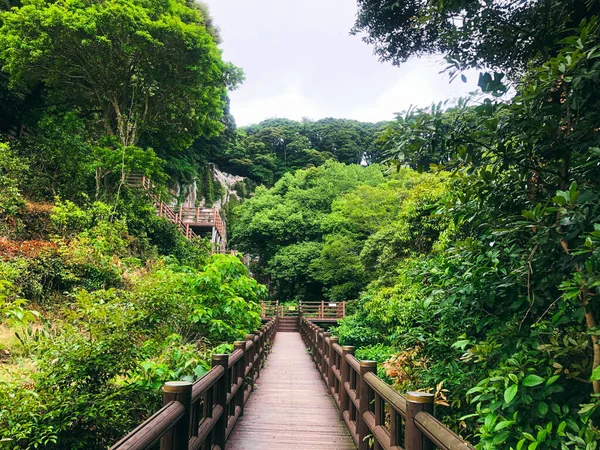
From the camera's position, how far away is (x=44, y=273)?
315 inches

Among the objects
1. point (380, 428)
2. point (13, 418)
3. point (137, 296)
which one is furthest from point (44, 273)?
point (380, 428)

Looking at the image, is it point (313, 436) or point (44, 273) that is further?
→ point (44, 273)

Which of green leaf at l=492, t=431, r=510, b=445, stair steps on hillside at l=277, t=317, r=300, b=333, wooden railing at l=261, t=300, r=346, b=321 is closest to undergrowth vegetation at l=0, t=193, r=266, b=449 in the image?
green leaf at l=492, t=431, r=510, b=445

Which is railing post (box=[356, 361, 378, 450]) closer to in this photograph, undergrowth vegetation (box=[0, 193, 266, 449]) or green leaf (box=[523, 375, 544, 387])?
undergrowth vegetation (box=[0, 193, 266, 449])

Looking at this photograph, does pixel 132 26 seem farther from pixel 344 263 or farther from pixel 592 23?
pixel 344 263

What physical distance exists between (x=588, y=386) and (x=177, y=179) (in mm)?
23780

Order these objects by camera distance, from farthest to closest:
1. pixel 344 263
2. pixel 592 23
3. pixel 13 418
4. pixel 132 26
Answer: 1. pixel 344 263
2. pixel 132 26
3. pixel 13 418
4. pixel 592 23

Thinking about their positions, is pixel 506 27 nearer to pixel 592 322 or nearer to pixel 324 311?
pixel 592 322

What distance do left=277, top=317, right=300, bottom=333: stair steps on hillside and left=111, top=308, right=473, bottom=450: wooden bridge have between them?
45.3 feet

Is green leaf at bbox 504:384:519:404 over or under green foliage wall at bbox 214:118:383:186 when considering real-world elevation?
under

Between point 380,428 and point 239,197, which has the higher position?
point 239,197

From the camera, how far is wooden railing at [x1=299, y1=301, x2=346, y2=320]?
2091cm

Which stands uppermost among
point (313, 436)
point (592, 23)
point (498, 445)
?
point (592, 23)

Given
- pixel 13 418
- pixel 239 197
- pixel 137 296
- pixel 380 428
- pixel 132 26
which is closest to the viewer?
pixel 13 418
